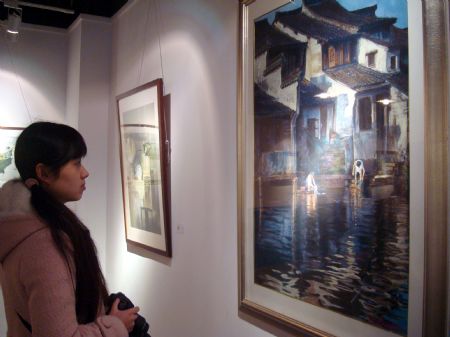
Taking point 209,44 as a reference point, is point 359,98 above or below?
below

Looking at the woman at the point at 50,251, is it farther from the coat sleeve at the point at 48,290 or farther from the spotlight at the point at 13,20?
the spotlight at the point at 13,20

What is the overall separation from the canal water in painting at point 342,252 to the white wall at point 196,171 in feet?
0.94

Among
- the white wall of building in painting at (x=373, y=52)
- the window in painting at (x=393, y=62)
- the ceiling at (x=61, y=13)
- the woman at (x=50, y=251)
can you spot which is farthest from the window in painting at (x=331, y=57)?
the ceiling at (x=61, y=13)

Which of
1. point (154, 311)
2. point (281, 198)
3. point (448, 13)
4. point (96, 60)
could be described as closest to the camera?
point (448, 13)

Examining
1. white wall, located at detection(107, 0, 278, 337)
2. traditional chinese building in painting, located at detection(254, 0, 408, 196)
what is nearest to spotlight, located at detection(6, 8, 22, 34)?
white wall, located at detection(107, 0, 278, 337)

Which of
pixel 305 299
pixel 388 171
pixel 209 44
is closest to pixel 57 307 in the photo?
pixel 305 299

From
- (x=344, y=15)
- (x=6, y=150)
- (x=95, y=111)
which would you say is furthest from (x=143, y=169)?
(x=344, y=15)

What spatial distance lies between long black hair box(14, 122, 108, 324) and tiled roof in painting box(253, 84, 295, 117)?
692 millimetres

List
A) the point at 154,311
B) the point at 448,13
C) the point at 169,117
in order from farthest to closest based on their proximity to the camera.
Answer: the point at 154,311, the point at 169,117, the point at 448,13

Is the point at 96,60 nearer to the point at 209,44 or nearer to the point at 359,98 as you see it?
the point at 209,44

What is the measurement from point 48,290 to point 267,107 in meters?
0.97

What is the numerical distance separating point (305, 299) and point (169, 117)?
137 centimetres

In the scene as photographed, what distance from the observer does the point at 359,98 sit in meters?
1.24

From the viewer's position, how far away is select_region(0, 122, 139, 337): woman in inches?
44.1
